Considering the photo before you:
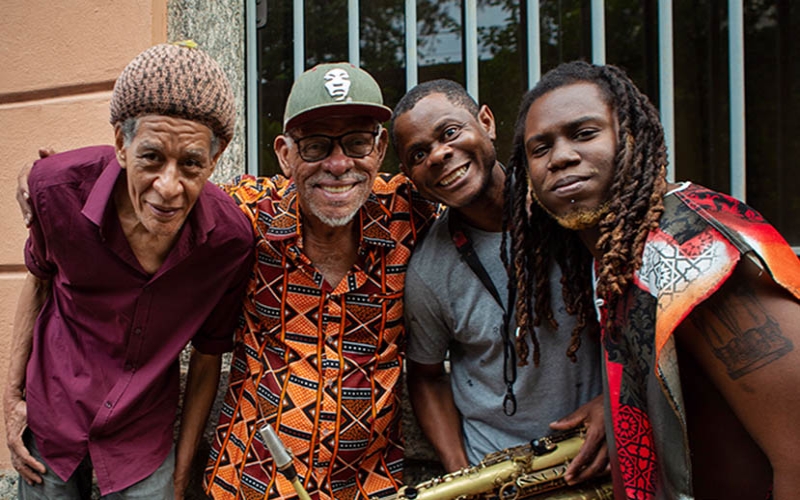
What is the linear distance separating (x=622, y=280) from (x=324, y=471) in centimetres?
136

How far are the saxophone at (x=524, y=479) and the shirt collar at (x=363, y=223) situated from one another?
0.93 metres

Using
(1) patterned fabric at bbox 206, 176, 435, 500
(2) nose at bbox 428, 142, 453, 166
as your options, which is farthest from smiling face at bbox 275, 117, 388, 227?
(2) nose at bbox 428, 142, 453, 166

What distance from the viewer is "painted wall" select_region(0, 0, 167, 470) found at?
3.36 metres

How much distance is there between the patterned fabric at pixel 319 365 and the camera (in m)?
2.37

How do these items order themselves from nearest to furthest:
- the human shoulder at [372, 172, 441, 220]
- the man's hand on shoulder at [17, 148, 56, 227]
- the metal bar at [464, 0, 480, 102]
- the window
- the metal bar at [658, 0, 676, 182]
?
1. the man's hand on shoulder at [17, 148, 56, 227]
2. the human shoulder at [372, 172, 441, 220]
3. the metal bar at [658, 0, 676, 182]
4. the window
5. the metal bar at [464, 0, 480, 102]

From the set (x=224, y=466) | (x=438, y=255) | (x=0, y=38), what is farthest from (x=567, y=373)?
(x=0, y=38)

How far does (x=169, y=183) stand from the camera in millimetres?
2078

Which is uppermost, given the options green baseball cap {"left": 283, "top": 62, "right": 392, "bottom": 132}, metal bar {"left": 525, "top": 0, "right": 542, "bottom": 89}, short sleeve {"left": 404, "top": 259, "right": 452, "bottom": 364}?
metal bar {"left": 525, "top": 0, "right": 542, "bottom": 89}

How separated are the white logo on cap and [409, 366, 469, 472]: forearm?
3.89 ft

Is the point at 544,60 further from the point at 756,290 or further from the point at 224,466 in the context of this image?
the point at 224,466

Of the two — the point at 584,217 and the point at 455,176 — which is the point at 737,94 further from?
the point at 584,217

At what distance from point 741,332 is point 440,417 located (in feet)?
4.42

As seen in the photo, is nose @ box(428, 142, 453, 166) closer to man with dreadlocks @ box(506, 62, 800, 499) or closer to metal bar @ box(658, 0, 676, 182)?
man with dreadlocks @ box(506, 62, 800, 499)

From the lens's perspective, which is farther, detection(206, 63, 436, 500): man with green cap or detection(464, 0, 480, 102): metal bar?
detection(464, 0, 480, 102): metal bar
